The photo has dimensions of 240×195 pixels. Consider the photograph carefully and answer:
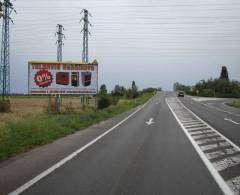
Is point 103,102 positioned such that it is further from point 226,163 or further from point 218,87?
point 218,87

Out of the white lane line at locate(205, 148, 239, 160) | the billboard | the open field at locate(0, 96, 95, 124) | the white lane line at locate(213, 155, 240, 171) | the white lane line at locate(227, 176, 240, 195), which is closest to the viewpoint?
the white lane line at locate(227, 176, 240, 195)

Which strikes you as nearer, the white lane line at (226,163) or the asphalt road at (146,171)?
the asphalt road at (146,171)

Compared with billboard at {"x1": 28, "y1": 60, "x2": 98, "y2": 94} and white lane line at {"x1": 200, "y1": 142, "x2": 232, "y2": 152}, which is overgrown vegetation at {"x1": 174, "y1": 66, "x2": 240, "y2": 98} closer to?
billboard at {"x1": 28, "y1": 60, "x2": 98, "y2": 94}

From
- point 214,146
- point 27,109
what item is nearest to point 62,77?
point 27,109

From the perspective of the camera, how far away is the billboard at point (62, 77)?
34594mm

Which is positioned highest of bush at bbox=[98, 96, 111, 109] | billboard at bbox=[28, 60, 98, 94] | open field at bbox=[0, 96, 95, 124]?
billboard at bbox=[28, 60, 98, 94]

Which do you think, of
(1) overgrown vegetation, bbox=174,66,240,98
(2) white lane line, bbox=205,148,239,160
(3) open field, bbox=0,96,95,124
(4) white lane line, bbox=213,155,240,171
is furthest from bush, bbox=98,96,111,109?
(1) overgrown vegetation, bbox=174,66,240,98

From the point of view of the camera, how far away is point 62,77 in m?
35.4

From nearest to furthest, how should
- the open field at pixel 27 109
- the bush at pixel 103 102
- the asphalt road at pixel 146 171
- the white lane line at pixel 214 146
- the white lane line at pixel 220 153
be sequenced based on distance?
the asphalt road at pixel 146 171, the white lane line at pixel 220 153, the white lane line at pixel 214 146, the open field at pixel 27 109, the bush at pixel 103 102

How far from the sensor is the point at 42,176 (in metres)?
9.12

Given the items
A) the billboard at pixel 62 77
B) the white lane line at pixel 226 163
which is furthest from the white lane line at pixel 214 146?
the billboard at pixel 62 77

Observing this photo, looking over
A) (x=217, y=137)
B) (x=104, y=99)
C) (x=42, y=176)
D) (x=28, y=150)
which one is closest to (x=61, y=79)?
(x=104, y=99)

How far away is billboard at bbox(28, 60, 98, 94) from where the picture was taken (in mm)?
34594

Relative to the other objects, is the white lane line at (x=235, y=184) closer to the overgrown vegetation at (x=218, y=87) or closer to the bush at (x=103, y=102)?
the bush at (x=103, y=102)
